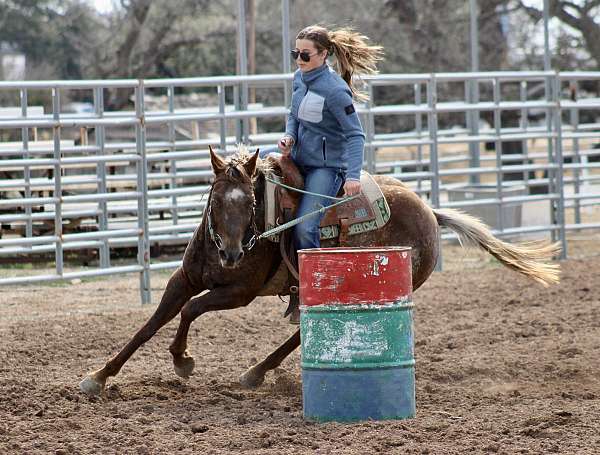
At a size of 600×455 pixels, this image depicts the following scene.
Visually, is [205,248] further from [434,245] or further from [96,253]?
[96,253]

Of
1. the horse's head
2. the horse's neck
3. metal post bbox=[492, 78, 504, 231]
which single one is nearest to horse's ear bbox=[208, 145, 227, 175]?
the horse's head

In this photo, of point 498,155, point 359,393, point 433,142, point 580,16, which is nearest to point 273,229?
point 359,393

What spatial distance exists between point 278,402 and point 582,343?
2.82 meters

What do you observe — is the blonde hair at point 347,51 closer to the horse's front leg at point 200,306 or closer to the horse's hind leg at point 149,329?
the horse's front leg at point 200,306

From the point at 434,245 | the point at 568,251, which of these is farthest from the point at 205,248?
the point at 568,251

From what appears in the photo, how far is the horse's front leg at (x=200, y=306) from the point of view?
6129 millimetres

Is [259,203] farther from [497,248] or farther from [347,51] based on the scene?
[497,248]

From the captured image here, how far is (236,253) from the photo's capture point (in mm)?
5715

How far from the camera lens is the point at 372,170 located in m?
12.2

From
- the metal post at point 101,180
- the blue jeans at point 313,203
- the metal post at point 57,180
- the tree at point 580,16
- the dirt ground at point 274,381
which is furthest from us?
the tree at point 580,16

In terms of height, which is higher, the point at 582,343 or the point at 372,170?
the point at 372,170

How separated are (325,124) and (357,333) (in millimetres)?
1560

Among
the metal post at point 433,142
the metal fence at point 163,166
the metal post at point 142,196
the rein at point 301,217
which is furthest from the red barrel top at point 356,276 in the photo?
the metal post at point 433,142

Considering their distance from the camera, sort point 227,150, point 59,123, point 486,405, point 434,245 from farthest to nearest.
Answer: point 227,150 → point 59,123 → point 434,245 → point 486,405
